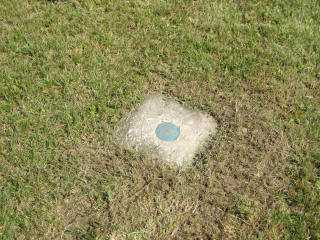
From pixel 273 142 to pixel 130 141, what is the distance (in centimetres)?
143

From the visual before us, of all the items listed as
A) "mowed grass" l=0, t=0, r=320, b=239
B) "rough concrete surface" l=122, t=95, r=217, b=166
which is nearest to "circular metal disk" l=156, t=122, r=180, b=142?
"rough concrete surface" l=122, t=95, r=217, b=166

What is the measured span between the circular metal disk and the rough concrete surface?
0.03 metres

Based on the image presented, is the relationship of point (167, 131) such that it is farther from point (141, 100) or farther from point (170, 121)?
point (141, 100)

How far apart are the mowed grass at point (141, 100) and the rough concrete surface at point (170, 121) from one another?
12 cm

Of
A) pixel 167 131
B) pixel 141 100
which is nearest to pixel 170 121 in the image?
pixel 167 131

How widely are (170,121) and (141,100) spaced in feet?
1.47

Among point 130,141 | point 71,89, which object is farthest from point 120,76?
point 130,141

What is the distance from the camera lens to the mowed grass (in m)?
3.15

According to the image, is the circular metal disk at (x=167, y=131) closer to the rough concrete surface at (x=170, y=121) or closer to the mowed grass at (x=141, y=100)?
the rough concrete surface at (x=170, y=121)

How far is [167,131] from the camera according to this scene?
380cm

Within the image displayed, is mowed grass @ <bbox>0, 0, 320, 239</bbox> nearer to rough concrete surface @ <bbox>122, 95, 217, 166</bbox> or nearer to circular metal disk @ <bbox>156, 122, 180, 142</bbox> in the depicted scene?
rough concrete surface @ <bbox>122, 95, 217, 166</bbox>

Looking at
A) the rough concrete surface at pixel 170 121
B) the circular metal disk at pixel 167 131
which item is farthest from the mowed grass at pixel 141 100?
the circular metal disk at pixel 167 131

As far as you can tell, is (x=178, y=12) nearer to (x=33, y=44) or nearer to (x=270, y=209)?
(x=33, y=44)

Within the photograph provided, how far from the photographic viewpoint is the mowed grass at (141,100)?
3.15 meters
